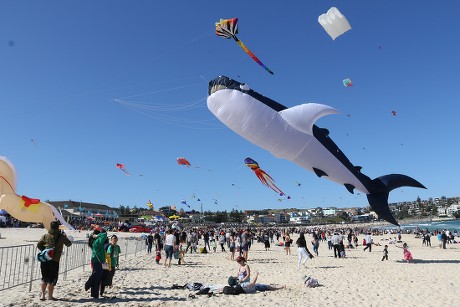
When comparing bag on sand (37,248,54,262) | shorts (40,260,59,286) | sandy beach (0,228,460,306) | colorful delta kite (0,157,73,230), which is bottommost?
sandy beach (0,228,460,306)

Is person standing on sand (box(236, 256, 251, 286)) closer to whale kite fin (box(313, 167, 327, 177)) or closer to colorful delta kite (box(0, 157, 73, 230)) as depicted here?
whale kite fin (box(313, 167, 327, 177))

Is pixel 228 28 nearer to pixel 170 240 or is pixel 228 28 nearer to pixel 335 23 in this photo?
pixel 335 23

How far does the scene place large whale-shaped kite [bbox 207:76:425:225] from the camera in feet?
40.3

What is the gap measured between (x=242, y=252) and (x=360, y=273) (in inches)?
239

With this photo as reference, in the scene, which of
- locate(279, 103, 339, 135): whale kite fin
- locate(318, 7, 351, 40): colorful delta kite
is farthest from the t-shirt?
locate(318, 7, 351, 40): colorful delta kite

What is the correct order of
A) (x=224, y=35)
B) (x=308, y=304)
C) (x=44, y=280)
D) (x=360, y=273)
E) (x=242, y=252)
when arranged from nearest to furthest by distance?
(x=44, y=280) → (x=308, y=304) → (x=224, y=35) → (x=360, y=273) → (x=242, y=252)

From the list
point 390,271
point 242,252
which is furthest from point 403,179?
point 242,252

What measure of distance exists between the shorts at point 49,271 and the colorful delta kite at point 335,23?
34.3 ft

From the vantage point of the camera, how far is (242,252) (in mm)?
17047

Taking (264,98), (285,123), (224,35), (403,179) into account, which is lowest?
(403,179)

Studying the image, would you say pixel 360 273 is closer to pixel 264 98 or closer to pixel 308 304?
pixel 308 304

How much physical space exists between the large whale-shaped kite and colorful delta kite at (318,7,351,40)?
2498 millimetres

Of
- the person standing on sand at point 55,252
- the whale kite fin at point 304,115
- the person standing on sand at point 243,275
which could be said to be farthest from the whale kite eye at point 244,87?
the person standing on sand at point 55,252

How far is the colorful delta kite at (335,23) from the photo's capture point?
1200 cm
